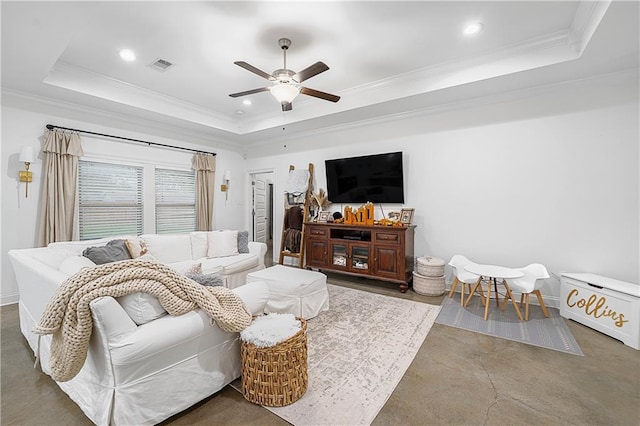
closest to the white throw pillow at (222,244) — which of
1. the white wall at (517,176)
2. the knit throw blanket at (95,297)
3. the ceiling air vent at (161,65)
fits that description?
the white wall at (517,176)

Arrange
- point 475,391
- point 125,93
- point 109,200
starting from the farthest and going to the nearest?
point 109,200, point 125,93, point 475,391

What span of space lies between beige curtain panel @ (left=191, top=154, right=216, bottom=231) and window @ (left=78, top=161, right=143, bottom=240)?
0.99 m

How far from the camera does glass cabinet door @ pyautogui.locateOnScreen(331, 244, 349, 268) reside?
177 inches

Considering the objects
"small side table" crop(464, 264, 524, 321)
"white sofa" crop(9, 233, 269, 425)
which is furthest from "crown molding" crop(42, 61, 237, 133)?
"small side table" crop(464, 264, 524, 321)

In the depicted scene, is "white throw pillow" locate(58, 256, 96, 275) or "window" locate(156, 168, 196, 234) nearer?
"white throw pillow" locate(58, 256, 96, 275)

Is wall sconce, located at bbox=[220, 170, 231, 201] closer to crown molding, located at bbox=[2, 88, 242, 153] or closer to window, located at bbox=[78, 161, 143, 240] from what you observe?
crown molding, located at bbox=[2, 88, 242, 153]

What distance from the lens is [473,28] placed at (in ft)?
8.91

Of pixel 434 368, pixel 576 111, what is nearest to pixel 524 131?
pixel 576 111

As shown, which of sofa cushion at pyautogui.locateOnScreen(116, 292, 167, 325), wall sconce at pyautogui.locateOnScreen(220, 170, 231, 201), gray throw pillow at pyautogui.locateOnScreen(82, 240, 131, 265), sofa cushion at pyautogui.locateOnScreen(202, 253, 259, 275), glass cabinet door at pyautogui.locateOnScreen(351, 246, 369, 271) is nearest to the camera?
sofa cushion at pyautogui.locateOnScreen(116, 292, 167, 325)

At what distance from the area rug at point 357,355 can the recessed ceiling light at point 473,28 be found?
2.96 metres

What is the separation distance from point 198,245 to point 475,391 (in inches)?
144

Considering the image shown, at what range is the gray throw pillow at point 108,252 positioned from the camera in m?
2.84

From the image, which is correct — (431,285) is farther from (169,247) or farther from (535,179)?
(169,247)

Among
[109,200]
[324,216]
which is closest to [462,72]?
[324,216]
